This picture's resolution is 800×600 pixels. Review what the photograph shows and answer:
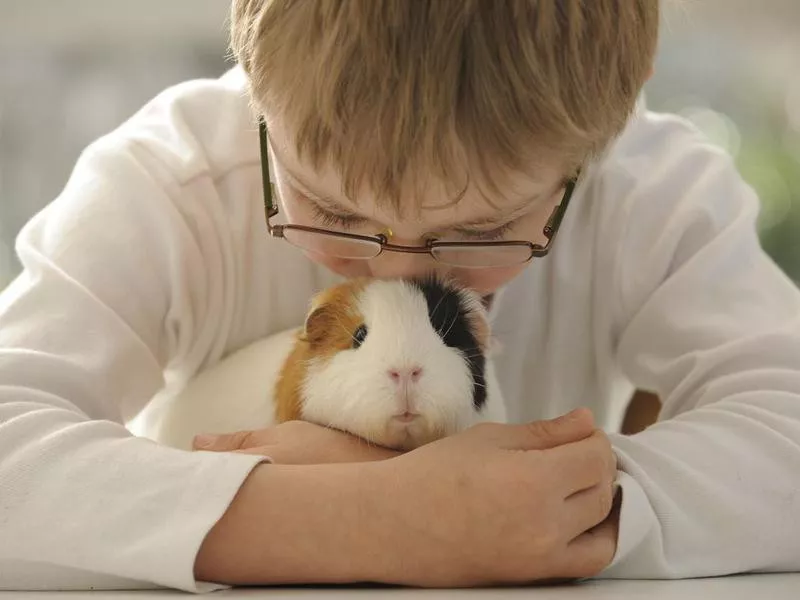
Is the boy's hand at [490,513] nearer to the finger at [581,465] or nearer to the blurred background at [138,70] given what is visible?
the finger at [581,465]

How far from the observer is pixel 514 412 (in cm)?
116

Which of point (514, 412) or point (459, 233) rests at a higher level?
point (459, 233)

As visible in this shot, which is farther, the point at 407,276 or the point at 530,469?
the point at 407,276

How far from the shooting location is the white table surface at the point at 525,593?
66cm

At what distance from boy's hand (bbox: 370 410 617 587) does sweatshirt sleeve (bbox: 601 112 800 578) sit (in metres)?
0.04

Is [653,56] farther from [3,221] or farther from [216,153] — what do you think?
[3,221]

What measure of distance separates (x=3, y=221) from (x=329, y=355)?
4.47ft

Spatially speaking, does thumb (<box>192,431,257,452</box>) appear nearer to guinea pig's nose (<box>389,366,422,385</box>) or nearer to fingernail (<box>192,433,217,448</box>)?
→ fingernail (<box>192,433,217,448</box>)

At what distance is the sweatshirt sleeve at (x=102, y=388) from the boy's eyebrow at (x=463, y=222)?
0.22 m

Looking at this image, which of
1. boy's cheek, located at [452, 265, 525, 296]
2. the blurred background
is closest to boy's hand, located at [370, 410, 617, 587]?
boy's cheek, located at [452, 265, 525, 296]

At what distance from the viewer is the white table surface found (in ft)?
2.17

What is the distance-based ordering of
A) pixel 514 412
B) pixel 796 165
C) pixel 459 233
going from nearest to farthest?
1. pixel 459 233
2. pixel 514 412
3. pixel 796 165

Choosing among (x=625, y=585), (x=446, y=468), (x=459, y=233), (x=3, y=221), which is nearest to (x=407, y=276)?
(x=459, y=233)

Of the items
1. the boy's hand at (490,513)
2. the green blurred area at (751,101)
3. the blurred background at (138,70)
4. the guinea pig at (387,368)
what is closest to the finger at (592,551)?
the boy's hand at (490,513)
